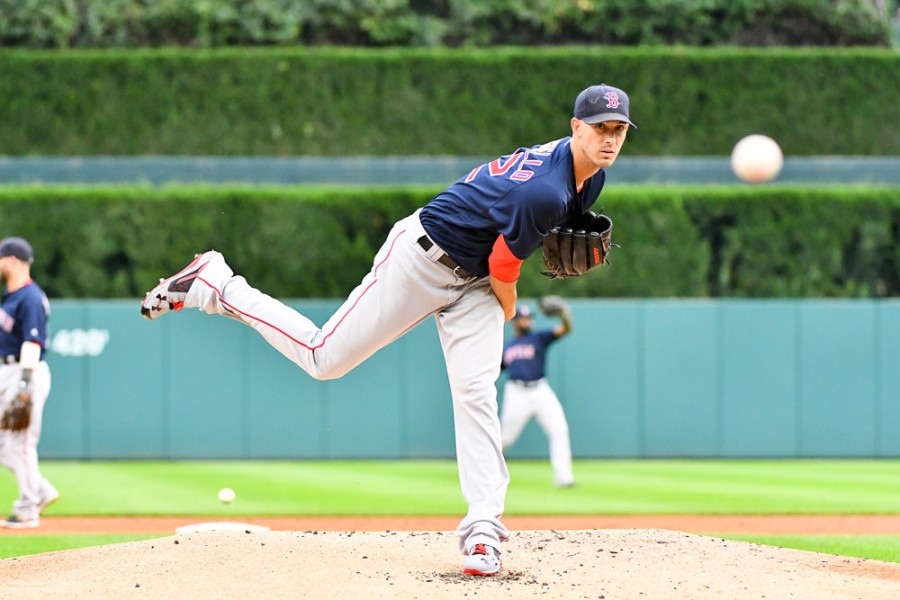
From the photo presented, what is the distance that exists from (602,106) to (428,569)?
2.03 meters

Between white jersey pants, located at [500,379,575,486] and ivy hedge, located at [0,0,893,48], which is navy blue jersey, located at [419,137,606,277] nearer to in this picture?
white jersey pants, located at [500,379,575,486]

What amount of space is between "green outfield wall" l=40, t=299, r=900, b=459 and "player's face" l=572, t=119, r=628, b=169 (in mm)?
8884

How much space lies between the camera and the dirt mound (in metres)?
4.86

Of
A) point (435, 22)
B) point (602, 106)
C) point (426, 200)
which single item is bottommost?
point (602, 106)

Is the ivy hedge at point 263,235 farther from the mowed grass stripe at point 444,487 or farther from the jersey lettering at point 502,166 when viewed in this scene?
the jersey lettering at point 502,166

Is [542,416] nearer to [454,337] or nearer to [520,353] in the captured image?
[520,353]

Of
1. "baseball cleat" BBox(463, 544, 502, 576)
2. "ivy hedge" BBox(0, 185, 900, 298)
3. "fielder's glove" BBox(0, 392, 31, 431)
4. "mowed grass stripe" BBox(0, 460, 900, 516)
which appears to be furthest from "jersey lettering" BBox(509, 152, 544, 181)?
"ivy hedge" BBox(0, 185, 900, 298)

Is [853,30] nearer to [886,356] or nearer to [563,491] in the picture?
[886,356]

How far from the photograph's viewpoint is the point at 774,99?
62.2 feet

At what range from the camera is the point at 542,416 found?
11281 millimetres

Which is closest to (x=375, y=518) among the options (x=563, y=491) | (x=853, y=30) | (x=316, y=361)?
(x=563, y=491)

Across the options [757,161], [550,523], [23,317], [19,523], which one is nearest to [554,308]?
[550,523]

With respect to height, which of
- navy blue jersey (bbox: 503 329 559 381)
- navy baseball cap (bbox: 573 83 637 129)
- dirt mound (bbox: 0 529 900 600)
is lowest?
dirt mound (bbox: 0 529 900 600)

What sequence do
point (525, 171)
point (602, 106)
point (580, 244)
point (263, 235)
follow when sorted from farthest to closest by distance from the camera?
point (263, 235) → point (580, 244) → point (525, 171) → point (602, 106)
